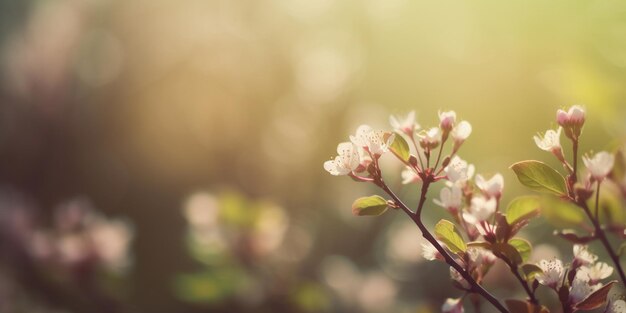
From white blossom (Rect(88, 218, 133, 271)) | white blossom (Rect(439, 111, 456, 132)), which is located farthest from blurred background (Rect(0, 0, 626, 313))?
white blossom (Rect(439, 111, 456, 132))

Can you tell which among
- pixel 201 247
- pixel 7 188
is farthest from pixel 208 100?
pixel 201 247

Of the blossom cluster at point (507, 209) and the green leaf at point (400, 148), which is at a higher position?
the green leaf at point (400, 148)

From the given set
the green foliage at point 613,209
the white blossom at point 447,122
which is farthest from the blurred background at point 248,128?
the white blossom at point 447,122

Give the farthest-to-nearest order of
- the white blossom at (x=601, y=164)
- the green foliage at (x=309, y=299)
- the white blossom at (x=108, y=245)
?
the white blossom at (x=108, y=245) → the green foliage at (x=309, y=299) → the white blossom at (x=601, y=164)

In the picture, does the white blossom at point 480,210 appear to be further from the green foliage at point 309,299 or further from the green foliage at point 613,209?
the green foliage at point 309,299

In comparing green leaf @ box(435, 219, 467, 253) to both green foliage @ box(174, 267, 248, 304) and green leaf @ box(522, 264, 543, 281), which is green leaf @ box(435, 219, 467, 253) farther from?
green foliage @ box(174, 267, 248, 304)

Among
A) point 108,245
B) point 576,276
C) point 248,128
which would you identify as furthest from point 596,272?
point 248,128

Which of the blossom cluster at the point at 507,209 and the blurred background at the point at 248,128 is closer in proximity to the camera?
the blossom cluster at the point at 507,209
